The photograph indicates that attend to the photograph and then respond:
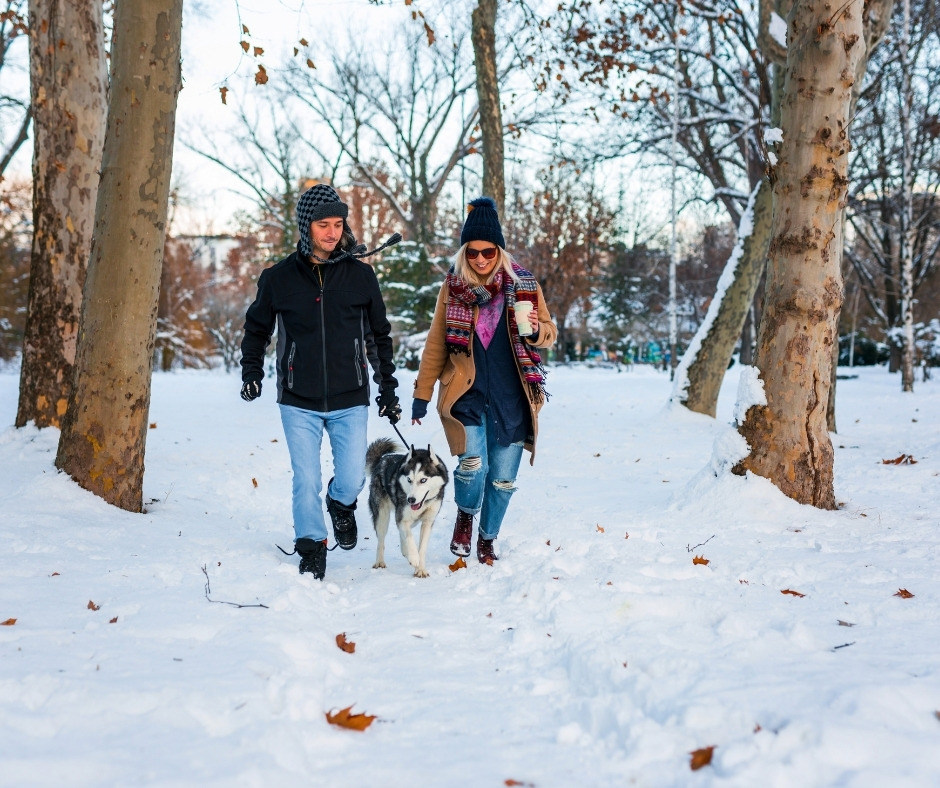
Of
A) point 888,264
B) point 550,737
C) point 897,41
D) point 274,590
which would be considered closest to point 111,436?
point 274,590

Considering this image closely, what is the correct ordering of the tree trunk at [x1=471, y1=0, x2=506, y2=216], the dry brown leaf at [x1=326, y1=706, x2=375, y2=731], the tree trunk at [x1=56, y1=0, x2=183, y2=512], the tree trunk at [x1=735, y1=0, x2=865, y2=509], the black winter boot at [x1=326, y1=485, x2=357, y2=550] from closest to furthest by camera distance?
the dry brown leaf at [x1=326, y1=706, x2=375, y2=731]
the black winter boot at [x1=326, y1=485, x2=357, y2=550]
the tree trunk at [x1=56, y1=0, x2=183, y2=512]
the tree trunk at [x1=735, y1=0, x2=865, y2=509]
the tree trunk at [x1=471, y1=0, x2=506, y2=216]

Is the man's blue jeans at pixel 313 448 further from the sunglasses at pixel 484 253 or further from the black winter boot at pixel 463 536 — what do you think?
the sunglasses at pixel 484 253

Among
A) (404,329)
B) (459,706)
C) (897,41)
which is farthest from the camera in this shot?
(404,329)

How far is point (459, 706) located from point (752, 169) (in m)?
20.3

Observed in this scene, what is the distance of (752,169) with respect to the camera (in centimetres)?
2008

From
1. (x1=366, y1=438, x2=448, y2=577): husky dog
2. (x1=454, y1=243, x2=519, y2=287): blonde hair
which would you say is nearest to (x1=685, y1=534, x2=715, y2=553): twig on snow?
(x1=366, y1=438, x2=448, y2=577): husky dog

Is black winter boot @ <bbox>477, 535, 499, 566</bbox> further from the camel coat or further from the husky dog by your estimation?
the camel coat

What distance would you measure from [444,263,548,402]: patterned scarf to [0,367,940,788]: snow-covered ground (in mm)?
1220

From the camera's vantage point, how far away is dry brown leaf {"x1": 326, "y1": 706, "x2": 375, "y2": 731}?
2.55 meters

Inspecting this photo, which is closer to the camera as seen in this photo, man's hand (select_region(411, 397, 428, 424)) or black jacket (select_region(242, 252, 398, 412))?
black jacket (select_region(242, 252, 398, 412))

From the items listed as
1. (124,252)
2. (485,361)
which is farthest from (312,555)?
(124,252)

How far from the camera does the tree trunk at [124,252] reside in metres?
5.16

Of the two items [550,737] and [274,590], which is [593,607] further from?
[274,590]

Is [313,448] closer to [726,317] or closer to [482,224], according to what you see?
[482,224]
